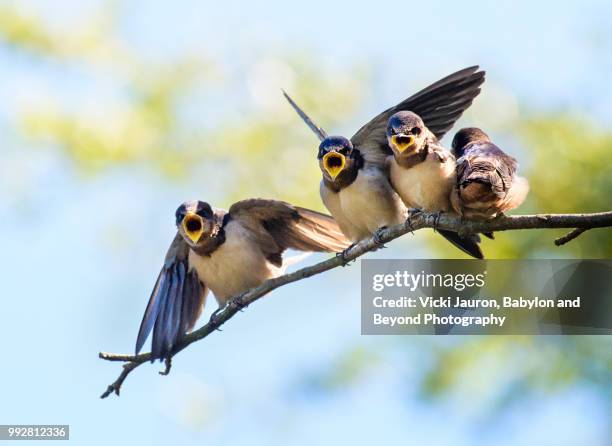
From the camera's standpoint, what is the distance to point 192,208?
5.85 metres

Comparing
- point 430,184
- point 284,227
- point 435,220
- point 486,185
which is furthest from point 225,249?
point 486,185

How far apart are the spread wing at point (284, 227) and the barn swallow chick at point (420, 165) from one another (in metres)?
1.01

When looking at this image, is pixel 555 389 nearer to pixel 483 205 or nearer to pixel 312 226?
pixel 312 226

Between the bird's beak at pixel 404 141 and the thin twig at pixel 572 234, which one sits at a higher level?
the bird's beak at pixel 404 141

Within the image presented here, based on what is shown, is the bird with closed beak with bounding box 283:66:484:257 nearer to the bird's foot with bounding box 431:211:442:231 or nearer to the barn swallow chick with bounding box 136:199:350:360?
the barn swallow chick with bounding box 136:199:350:360

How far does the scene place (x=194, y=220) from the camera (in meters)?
5.86

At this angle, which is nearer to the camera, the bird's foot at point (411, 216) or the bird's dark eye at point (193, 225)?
the bird's foot at point (411, 216)

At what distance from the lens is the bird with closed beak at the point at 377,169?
5.35 meters

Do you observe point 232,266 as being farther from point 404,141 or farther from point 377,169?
point 404,141

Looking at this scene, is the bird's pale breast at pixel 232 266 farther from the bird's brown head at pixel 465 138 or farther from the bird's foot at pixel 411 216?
the bird's brown head at pixel 465 138

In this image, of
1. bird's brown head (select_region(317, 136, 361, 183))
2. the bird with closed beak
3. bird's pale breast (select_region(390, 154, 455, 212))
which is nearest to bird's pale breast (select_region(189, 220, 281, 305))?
the bird with closed beak

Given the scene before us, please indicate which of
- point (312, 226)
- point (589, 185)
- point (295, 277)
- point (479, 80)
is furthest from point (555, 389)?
point (295, 277)

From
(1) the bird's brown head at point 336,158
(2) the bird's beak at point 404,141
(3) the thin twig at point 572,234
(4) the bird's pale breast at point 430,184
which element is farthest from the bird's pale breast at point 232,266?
(3) the thin twig at point 572,234

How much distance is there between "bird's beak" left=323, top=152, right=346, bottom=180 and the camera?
531 cm
